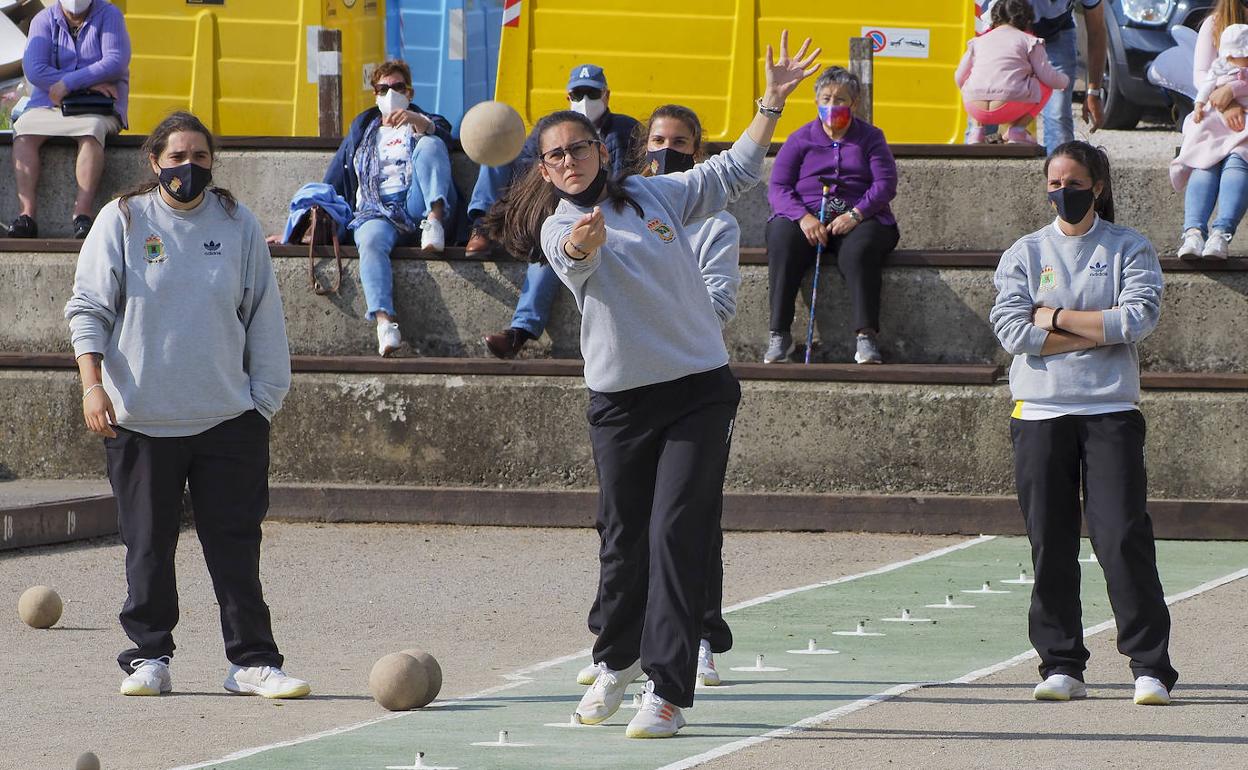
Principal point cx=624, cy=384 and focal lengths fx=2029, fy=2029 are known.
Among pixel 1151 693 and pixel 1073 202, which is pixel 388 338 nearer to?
pixel 1073 202

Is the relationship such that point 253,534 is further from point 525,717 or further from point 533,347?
point 533,347

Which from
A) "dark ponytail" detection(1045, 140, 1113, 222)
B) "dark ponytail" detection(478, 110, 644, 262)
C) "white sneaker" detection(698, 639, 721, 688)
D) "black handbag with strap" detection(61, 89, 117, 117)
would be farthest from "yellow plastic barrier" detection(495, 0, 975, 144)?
"dark ponytail" detection(478, 110, 644, 262)

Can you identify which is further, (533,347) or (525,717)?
(533,347)

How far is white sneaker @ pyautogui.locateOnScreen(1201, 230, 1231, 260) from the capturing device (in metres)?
11.3

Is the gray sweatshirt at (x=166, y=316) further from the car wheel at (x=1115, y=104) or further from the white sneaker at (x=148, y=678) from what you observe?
the car wheel at (x=1115, y=104)

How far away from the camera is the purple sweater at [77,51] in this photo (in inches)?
512

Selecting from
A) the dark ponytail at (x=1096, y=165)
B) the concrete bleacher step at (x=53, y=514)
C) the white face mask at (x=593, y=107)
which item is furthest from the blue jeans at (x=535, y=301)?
the dark ponytail at (x=1096, y=165)

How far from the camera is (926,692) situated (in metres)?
6.68

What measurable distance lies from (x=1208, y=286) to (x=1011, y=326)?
5146mm

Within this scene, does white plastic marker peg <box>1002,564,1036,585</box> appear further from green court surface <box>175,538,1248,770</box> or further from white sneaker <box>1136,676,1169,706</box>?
white sneaker <box>1136,676,1169,706</box>

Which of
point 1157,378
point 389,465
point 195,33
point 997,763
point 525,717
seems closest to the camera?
point 997,763

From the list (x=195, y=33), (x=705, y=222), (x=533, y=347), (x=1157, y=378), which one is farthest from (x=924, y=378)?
(x=195, y=33)

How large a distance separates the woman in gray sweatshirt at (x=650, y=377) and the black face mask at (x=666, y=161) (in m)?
0.96

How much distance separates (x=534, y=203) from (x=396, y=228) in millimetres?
6150
